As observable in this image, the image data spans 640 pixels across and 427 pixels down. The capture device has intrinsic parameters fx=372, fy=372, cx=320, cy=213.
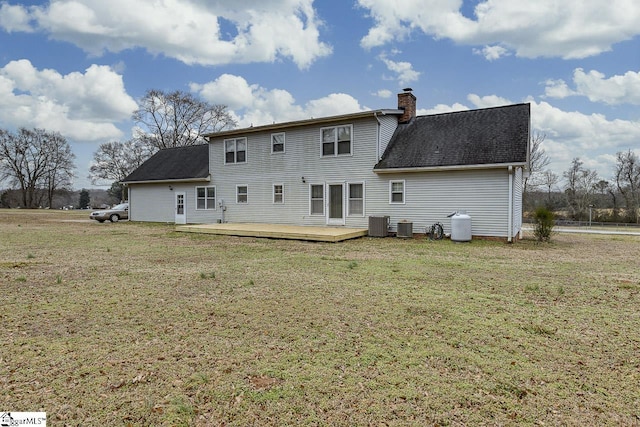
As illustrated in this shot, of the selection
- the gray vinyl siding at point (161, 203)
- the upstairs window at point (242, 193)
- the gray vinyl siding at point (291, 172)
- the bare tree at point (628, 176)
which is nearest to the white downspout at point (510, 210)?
the gray vinyl siding at point (291, 172)

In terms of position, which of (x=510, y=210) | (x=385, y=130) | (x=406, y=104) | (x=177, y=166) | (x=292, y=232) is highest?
(x=406, y=104)

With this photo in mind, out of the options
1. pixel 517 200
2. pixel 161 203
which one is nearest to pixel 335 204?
pixel 517 200

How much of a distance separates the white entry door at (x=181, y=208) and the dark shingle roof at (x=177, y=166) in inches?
41.1

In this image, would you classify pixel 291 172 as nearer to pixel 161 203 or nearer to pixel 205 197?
pixel 205 197

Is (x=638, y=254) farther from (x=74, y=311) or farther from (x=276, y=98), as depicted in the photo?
(x=276, y=98)

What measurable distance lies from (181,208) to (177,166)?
2.94 m

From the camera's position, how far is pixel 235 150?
1894 centimetres

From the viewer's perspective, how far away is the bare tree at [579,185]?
3759 cm

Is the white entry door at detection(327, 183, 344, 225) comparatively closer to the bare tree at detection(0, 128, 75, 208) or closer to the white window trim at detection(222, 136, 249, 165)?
the white window trim at detection(222, 136, 249, 165)

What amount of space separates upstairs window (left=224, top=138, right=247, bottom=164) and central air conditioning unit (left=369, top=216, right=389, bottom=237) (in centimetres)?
764

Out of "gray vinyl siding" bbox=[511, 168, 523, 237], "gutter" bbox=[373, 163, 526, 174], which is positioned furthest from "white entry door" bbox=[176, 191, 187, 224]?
"gray vinyl siding" bbox=[511, 168, 523, 237]

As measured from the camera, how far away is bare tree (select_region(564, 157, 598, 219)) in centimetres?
3759

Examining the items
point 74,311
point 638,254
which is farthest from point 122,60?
point 638,254

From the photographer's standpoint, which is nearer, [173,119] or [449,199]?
[449,199]
